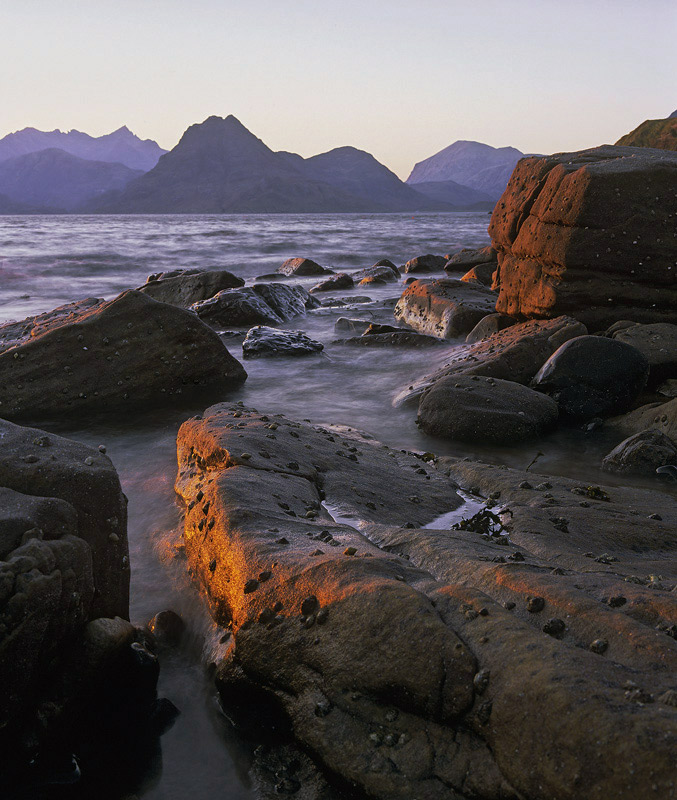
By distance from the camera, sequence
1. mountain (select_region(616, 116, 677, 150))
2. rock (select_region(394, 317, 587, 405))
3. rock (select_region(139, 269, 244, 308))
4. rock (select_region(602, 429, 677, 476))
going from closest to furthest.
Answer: rock (select_region(602, 429, 677, 476)) → rock (select_region(394, 317, 587, 405)) → rock (select_region(139, 269, 244, 308)) → mountain (select_region(616, 116, 677, 150))

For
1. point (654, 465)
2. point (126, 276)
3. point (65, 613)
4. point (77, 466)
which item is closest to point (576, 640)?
point (65, 613)

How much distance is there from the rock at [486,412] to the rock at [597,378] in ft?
0.94

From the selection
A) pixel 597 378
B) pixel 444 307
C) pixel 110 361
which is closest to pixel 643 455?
pixel 597 378

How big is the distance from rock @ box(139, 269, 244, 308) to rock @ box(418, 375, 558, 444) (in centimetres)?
764

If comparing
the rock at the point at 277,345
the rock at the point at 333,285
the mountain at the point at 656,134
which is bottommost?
the rock at the point at 277,345

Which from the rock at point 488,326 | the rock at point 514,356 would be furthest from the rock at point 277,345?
the rock at point 514,356

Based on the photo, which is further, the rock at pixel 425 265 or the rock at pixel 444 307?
the rock at pixel 425 265

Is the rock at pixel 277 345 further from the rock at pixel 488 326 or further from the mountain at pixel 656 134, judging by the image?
the mountain at pixel 656 134

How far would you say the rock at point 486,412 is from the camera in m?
6.24

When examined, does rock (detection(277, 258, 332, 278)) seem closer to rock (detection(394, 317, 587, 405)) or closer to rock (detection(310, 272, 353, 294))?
rock (detection(310, 272, 353, 294))

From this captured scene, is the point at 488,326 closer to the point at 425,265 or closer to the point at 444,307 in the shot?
the point at 444,307

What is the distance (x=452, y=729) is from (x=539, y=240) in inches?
294

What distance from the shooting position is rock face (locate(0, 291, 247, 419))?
7203 mm

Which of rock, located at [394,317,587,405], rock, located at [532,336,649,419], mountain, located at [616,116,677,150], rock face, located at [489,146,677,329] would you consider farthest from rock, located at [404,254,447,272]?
mountain, located at [616,116,677,150]
